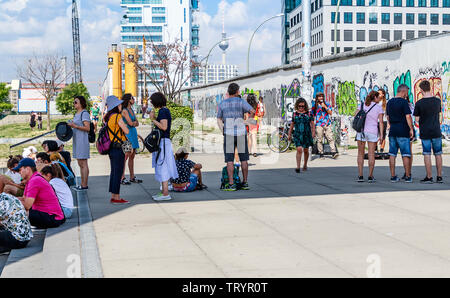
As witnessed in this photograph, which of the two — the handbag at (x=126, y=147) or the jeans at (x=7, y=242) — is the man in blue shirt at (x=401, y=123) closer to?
the handbag at (x=126, y=147)

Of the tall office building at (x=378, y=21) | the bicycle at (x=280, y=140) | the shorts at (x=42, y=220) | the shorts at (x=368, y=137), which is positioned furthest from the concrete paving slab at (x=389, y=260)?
the tall office building at (x=378, y=21)

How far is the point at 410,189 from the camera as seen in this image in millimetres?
10227

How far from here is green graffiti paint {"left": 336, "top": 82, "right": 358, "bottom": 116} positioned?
20.8 m

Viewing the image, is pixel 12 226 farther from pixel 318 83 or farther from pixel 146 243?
pixel 318 83

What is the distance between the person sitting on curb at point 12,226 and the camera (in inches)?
257

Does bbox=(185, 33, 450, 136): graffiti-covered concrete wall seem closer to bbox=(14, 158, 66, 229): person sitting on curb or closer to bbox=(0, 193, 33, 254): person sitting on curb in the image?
bbox=(14, 158, 66, 229): person sitting on curb

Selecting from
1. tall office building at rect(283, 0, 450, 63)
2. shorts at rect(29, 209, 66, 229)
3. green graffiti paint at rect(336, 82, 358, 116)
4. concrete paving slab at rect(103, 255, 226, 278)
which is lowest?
concrete paving slab at rect(103, 255, 226, 278)

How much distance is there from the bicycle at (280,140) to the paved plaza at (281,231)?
6.04 metres

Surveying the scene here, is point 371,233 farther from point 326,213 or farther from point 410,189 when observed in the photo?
point 410,189

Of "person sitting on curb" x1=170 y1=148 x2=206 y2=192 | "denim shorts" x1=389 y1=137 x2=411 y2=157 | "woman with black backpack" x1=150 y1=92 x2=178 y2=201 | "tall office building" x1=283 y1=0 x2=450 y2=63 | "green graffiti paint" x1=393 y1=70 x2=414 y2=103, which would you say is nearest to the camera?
"woman with black backpack" x1=150 y1=92 x2=178 y2=201

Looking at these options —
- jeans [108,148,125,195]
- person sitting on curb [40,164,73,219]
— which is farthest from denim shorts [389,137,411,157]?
person sitting on curb [40,164,73,219]

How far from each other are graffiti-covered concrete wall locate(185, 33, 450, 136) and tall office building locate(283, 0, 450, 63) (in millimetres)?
82129

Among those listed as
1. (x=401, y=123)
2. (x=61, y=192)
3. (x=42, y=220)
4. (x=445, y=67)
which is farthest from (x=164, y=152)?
(x=445, y=67)

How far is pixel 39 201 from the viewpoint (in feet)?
24.5
